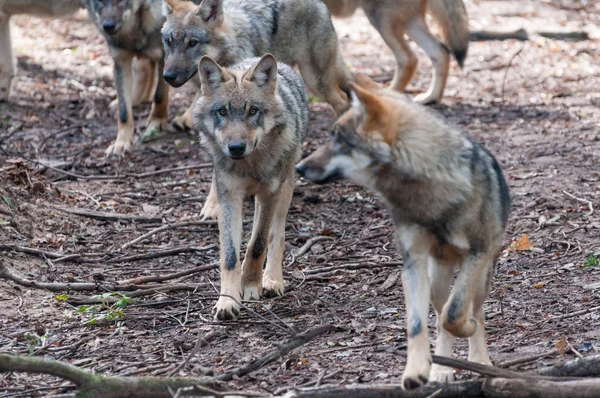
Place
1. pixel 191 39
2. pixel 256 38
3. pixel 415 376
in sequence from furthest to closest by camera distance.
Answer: pixel 256 38
pixel 191 39
pixel 415 376

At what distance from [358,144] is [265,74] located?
2.08m

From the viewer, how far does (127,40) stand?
10.5m

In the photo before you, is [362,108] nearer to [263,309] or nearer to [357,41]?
[263,309]

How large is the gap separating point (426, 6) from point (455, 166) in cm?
766

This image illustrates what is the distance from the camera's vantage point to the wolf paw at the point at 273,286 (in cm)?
671

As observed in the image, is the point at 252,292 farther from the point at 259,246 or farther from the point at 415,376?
the point at 415,376

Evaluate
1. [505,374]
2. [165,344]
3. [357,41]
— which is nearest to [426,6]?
[357,41]

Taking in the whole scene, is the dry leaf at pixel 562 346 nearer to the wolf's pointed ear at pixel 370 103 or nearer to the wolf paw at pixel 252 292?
the wolf's pointed ear at pixel 370 103

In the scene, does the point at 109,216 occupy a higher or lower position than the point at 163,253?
lower

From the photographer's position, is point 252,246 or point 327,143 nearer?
point 327,143

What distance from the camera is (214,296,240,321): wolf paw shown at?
6070mm

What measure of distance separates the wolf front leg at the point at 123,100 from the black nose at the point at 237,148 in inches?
184

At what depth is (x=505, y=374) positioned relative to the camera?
4.30 meters

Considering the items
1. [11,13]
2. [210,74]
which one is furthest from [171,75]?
[11,13]
